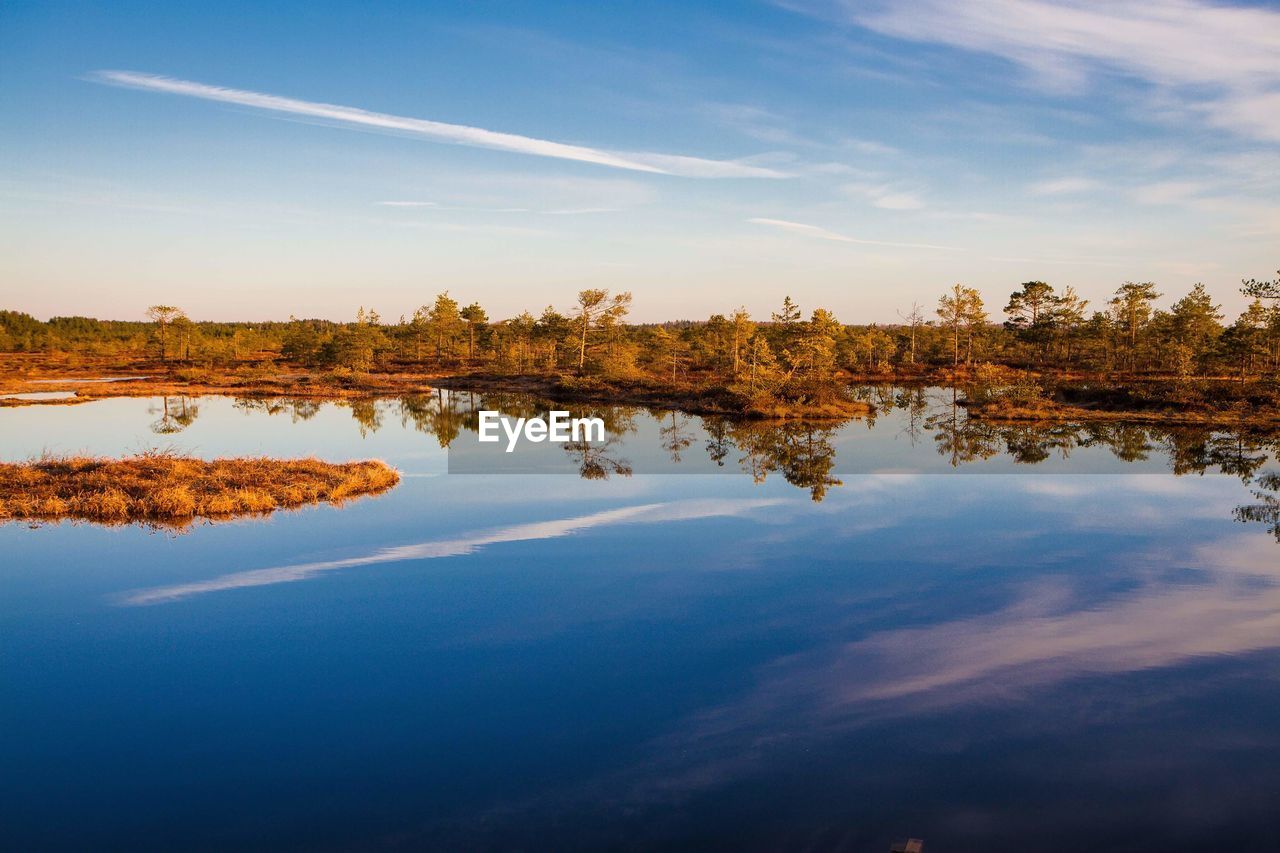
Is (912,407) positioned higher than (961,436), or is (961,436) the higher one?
(912,407)

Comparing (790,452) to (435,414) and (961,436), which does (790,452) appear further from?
A: (435,414)

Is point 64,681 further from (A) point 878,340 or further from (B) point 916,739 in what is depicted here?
(A) point 878,340

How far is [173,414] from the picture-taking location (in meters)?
49.1

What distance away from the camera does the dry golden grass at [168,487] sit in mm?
22969

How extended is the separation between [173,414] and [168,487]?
29.6m

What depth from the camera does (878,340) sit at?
102375 mm

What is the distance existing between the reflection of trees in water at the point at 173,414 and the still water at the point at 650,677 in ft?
76.7

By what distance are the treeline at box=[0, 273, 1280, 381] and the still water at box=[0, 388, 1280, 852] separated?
36203mm

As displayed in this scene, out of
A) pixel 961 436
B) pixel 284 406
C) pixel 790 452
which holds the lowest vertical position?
pixel 790 452

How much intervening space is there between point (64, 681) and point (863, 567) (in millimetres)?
16665

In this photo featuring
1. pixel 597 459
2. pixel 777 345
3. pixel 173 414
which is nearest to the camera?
pixel 597 459

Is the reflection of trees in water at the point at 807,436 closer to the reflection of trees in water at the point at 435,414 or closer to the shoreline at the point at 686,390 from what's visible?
the reflection of trees in water at the point at 435,414

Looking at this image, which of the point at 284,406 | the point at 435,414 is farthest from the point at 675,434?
the point at 284,406

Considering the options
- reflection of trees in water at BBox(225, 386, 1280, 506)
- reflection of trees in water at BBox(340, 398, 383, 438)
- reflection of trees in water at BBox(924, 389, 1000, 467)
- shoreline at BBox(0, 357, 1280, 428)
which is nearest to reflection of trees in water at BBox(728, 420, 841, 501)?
reflection of trees in water at BBox(225, 386, 1280, 506)
